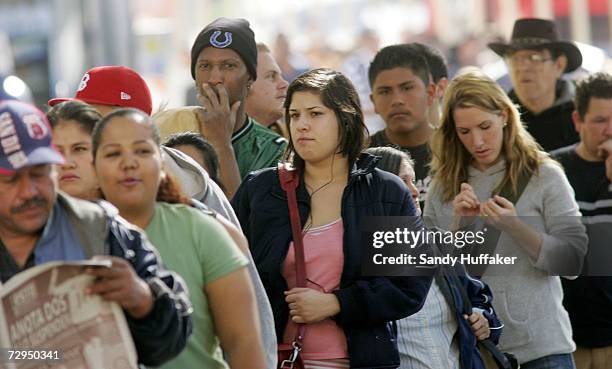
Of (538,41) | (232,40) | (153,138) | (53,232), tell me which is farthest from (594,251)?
(53,232)

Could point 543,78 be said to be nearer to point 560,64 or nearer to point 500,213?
point 560,64

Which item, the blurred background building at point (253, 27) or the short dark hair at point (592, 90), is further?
the blurred background building at point (253, 27)

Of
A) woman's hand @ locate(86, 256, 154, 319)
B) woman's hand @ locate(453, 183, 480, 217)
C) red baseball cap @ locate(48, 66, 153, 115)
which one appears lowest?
woman's hand @ locate(453, 183, 480, 217)

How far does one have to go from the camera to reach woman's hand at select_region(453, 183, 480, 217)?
22.0ft

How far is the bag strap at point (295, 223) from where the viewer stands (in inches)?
228

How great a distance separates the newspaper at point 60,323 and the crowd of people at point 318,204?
64mm

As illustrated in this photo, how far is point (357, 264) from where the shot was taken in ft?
18.9

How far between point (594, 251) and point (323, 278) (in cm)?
185

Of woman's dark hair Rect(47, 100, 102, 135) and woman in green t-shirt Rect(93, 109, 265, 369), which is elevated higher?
woman's dark hair Rect(47, 100, 102, 135)

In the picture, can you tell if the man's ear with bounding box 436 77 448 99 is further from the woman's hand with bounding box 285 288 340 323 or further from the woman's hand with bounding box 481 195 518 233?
the woman's hand with bounding box 285 288 340 323

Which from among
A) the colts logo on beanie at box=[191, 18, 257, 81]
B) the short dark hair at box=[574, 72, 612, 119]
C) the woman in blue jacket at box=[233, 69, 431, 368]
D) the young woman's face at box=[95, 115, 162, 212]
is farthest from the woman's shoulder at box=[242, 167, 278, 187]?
the short dark hair at box=[574, 72, 612, 119]

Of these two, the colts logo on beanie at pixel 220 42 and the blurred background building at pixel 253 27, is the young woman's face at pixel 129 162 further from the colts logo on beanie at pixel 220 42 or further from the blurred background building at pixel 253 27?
the blurred background building at pixel 253 27

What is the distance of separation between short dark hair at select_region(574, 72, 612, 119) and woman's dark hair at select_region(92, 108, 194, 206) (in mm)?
3368
